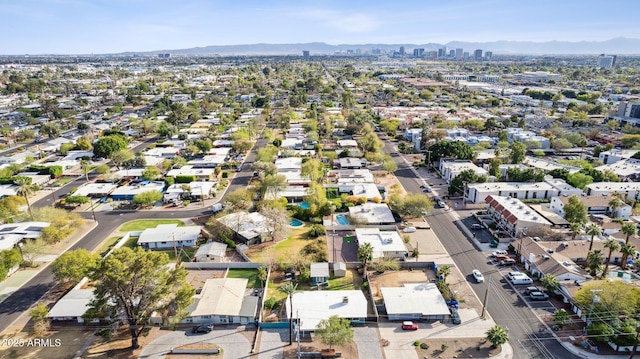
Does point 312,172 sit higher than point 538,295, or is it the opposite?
point 312,172

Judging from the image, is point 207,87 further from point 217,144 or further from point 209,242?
point 209,242

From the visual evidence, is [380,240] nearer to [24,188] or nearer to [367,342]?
[367,342]

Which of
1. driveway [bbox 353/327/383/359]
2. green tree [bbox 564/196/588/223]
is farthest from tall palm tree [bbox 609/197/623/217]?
driveway [bbox 353/327/383/359]

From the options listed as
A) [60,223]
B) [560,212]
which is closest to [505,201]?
[560,212]

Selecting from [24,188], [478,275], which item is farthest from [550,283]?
[24,188]

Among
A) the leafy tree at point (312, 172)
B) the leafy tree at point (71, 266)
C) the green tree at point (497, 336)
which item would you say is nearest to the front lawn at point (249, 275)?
the leafy tree at point (71, 266)
